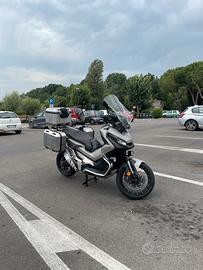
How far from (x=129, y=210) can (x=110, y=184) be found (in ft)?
4.90

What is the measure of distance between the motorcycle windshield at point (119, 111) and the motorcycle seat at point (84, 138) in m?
0.61

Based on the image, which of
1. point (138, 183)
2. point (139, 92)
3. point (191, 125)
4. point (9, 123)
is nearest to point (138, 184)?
→ point (138, 183)

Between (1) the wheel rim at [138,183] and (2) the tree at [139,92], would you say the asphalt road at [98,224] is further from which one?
(2) the tree at [139,92]

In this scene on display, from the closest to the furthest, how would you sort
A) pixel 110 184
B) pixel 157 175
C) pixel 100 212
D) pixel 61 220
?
pixel 61 220, pixel 100 212, pixel 110 184, pixel 157 175

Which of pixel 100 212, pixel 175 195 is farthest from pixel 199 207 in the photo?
pixel 100 212

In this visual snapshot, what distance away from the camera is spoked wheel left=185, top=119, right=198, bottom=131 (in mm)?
18314

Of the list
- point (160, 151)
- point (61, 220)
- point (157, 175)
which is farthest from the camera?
point (160, 151)

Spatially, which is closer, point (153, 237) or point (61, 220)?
point (153, 237)

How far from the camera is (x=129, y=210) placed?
16.0 feet

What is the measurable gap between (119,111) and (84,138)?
882 millimetres

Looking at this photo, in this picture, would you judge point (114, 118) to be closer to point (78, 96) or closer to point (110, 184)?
point (110, 184)

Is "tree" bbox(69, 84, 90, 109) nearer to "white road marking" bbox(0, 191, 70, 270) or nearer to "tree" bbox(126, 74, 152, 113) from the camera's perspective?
"tree" bbox(126, 74, 152, 113)

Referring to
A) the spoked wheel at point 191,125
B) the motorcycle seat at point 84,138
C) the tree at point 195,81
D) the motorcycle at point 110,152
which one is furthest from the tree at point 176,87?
the motorcycle at point 110,152

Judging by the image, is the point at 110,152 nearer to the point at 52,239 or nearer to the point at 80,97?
the point at 52,239
